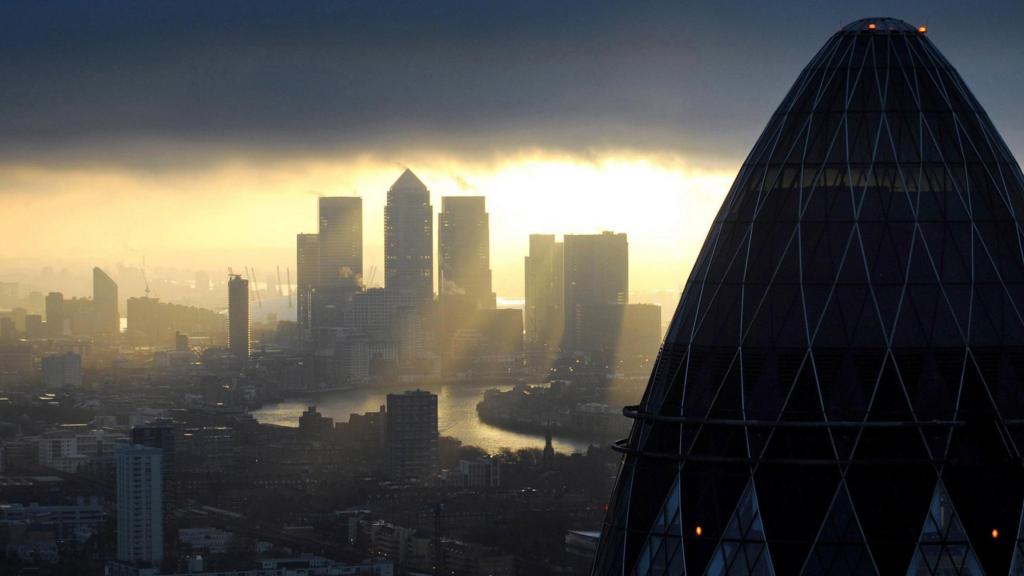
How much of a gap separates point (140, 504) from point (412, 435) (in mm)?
27471

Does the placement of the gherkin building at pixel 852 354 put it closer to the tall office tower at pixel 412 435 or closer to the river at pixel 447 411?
the tall office tower at pixel 412 435

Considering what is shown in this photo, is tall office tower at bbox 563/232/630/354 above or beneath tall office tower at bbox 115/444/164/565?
above

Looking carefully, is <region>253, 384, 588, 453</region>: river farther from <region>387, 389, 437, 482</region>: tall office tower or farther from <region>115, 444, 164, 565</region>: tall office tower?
<region>115, 444, 164, 565</region>: tall office tower

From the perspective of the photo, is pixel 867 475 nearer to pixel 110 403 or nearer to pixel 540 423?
pixel 540 423

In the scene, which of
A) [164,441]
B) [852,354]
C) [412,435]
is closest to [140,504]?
[164,441]

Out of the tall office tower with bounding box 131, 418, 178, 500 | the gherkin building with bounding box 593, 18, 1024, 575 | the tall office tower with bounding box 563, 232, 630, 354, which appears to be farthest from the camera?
the tall office tower with bounding box 563, 232, 630, 354

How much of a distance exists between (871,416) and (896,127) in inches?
92.9

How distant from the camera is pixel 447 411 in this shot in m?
157

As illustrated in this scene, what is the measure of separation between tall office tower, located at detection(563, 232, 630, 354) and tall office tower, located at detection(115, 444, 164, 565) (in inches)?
2887

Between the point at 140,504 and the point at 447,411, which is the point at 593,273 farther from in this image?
the point at 140,504

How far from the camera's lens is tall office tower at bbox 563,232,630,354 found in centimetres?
18638

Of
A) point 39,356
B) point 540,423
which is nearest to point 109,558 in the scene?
point 540,423

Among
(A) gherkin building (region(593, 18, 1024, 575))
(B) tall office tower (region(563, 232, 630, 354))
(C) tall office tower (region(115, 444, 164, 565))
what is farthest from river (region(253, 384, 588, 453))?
(A) gherkin building (region(593, 18, 1024, 575))

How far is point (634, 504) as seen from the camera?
19.1 m
